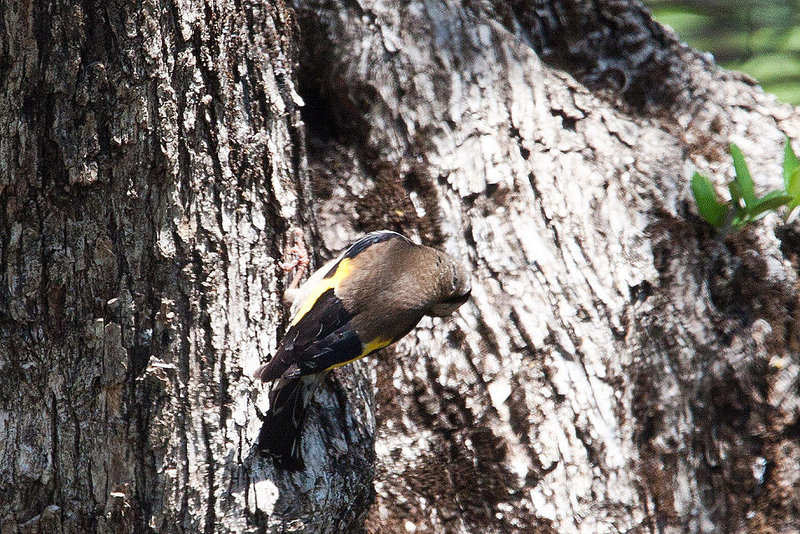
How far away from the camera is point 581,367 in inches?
125

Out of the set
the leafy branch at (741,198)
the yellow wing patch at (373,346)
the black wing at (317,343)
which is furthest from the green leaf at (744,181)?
the black wing at (317,343)

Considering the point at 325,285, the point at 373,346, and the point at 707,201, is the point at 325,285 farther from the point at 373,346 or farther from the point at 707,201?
the point at 707,201

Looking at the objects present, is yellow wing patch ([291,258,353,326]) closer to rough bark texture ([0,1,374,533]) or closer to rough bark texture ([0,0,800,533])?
rough bark texture ([0,0,800,533])

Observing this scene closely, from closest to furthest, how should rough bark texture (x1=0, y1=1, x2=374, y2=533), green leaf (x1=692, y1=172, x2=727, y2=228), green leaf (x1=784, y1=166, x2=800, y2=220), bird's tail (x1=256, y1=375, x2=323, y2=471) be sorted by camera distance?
rough bark texture (x1=0, y1=1, x2=374, y2=533) < bird's tail (x1=256, y1=375, x2=323, y2=471) < green leaf (x1=784, y1=166, x2=800, y2=220) < green leaf (x1=692, y1=172, x2=727, y2=228)

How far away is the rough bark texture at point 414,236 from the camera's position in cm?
235

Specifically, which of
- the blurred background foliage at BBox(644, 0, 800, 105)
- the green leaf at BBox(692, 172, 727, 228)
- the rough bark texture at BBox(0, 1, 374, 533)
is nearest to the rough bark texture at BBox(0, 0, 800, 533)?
the rough bark texture at BBox(0, 1, 374, 533)

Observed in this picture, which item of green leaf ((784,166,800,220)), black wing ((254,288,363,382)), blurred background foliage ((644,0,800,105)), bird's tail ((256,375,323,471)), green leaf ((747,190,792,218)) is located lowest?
bird's tail ((256,375,323,471))

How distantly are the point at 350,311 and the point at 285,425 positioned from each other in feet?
2.23

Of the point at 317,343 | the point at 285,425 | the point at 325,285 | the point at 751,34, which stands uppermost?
the point at 751,34

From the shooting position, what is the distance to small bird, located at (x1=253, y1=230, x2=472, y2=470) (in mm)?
2525

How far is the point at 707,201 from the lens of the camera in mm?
3396

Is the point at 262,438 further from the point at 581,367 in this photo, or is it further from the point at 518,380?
the point at 581,367

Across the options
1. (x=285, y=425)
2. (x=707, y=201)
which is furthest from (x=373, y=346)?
(x=707, y=201)

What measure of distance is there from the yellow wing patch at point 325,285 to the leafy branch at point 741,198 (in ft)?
5.80
